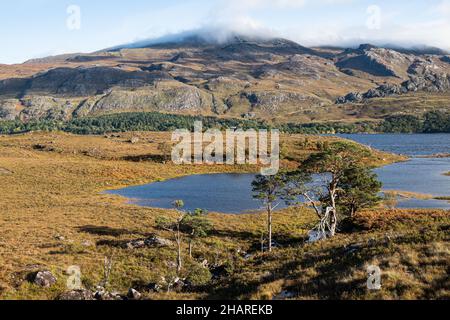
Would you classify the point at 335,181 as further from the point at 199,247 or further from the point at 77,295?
the point at 77,295

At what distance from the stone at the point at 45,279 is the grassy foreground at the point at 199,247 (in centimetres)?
76

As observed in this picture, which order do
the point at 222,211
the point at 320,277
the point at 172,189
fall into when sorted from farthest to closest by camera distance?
the point at 172,189 < the point at 222,211 < the point at 320,277

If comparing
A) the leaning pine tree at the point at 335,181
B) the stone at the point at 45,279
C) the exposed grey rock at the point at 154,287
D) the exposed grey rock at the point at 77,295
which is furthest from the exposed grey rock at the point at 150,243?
the exposed grey rock at the point at 77,295

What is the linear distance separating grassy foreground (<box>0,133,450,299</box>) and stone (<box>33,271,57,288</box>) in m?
0.76

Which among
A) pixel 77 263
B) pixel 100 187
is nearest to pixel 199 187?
pixel 100 187

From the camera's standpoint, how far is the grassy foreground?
803 inches

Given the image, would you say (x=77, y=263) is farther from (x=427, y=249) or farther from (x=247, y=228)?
(x=427, y=249)

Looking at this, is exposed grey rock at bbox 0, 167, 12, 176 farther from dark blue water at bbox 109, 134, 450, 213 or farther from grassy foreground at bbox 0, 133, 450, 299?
dark blue water at bbox 109, 134, 450, 213

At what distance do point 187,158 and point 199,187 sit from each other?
169 ft

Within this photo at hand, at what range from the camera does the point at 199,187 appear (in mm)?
111312

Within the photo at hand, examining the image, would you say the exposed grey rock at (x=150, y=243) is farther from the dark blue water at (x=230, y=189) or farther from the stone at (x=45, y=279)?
the dark blue water at (x=230, y=189)

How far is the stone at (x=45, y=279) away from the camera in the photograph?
112 ft

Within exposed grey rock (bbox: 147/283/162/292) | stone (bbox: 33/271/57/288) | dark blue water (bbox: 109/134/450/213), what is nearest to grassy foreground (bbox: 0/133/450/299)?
stone (bbox: 33/271/57/288)
